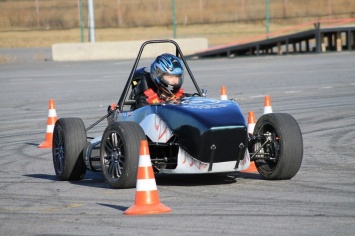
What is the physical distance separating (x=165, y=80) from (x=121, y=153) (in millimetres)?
1335

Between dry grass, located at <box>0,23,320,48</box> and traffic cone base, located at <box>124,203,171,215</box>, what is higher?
dry grass, located at <box>0,23,320,48</box>

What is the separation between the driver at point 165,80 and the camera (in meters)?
11.3

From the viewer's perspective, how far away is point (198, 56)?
3884 centimetres

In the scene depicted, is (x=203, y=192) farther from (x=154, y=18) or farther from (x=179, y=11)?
(x=179, y=11)

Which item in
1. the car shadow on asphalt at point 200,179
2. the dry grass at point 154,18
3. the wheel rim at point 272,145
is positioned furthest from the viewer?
the dry grass at point 154,18

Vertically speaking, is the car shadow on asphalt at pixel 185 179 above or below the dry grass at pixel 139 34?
below

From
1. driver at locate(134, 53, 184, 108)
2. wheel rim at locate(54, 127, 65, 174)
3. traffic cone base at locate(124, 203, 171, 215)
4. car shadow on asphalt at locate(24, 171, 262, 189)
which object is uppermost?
driver at locate(134, 53, 184, 108)

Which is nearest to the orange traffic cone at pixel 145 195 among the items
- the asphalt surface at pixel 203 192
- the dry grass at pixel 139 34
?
the asphalt surface at pixel 203 192

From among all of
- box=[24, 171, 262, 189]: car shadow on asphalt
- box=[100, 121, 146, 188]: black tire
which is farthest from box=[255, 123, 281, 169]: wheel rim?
box=[100, 121, 146, 188]: black tire

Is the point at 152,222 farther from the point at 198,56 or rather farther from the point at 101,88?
the point at 198,56

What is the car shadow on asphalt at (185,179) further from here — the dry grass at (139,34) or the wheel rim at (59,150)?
the dry grass at (139,34)

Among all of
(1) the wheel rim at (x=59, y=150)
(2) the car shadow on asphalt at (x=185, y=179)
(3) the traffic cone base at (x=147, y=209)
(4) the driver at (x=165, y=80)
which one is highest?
(4) the driver at (x=165, y=80)

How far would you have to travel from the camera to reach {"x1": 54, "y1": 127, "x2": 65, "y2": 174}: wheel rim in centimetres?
1155

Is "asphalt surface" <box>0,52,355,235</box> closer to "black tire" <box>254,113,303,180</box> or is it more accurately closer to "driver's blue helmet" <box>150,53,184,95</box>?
"black tire" <box>254,113,303,180</box>
